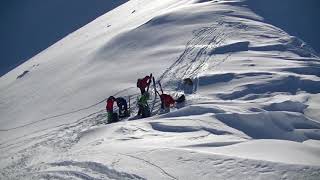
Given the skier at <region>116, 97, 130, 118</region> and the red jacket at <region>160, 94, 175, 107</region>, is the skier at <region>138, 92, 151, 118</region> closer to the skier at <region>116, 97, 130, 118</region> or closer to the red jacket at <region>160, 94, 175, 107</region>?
the red jacket at <region>160, 94, 175, 107</region>

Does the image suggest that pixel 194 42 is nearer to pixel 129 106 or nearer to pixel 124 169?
pixel 129 106

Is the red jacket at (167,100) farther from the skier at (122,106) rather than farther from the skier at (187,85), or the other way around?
the skier at (187,85)

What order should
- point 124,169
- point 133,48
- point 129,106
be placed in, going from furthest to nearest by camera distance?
point 133,48
point 129,106
point 124,169

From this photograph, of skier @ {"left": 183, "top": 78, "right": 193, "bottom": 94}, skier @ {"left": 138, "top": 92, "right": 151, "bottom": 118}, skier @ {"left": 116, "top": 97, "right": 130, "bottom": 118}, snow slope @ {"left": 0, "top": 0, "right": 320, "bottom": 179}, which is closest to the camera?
snow slope @ {"left": 0, "top": 0, "right": 320, "bottom": 179}

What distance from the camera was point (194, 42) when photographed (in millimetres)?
23109

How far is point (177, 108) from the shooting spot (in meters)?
16.0

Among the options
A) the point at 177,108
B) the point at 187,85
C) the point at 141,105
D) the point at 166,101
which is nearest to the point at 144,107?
the point at 141,105

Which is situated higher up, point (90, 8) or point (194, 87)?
point (90, 8)

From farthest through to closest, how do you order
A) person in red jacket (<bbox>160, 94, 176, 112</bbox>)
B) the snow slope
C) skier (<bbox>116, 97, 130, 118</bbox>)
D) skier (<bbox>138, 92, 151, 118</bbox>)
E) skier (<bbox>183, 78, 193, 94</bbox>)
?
skier (<bbox>183, 78, 193, 94</bbox>)
skier (<bbox>116, 97, 130, 118</bbox>)
person in red jacket (<bbox>160, 94, 176, 112</bbox>)
skier (<bbox>138, 92, 151, 118</bbox>)
the snow slope

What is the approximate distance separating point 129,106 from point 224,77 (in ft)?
12.1

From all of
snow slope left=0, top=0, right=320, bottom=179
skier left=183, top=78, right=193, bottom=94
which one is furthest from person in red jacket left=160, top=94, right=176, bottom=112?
skier left=183, top=78, right=193, bottom=94

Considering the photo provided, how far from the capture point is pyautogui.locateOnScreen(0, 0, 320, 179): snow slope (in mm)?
10734

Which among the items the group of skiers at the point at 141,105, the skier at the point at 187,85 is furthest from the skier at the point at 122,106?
the skier at the point at 187,85

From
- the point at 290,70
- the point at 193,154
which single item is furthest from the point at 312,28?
the point at 193,154
